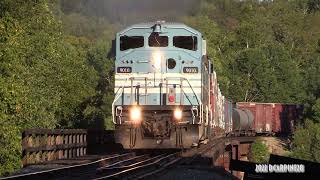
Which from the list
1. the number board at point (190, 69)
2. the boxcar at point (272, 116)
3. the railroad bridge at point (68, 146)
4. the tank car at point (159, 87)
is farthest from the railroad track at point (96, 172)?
the boxcar at point (272, 116)

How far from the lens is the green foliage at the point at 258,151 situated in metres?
48.9

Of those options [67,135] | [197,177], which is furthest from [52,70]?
[197,177]

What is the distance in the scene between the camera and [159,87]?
63.2 feet

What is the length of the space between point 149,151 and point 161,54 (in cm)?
367

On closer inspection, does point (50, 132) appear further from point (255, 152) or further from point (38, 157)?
point (255, 152)

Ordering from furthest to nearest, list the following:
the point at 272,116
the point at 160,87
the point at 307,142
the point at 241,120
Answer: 1. the point at 307,142
2. the point at 272,116
3. the point at 241,120
4. the point at 160,87

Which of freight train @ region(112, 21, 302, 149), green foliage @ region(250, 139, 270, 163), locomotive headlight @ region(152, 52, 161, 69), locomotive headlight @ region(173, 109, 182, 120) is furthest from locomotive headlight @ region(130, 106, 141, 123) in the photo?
green foliage @ region(250, 139, 270, 163)

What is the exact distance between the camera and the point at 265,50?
9462cm

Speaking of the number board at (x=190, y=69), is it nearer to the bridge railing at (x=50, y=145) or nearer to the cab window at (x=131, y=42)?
the cab window at (x=131, y=42)

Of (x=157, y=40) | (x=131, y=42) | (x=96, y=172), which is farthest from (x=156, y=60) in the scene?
(x=96, y=172)

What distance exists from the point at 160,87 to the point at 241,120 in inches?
1035

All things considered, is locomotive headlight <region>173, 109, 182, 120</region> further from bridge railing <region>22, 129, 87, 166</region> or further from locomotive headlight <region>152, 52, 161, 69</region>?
bridge railing <region>22, 129, 87, 166</region>

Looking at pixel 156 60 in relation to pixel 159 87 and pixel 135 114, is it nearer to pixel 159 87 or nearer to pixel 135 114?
pixel 159 87

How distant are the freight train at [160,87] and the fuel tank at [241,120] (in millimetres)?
21958
